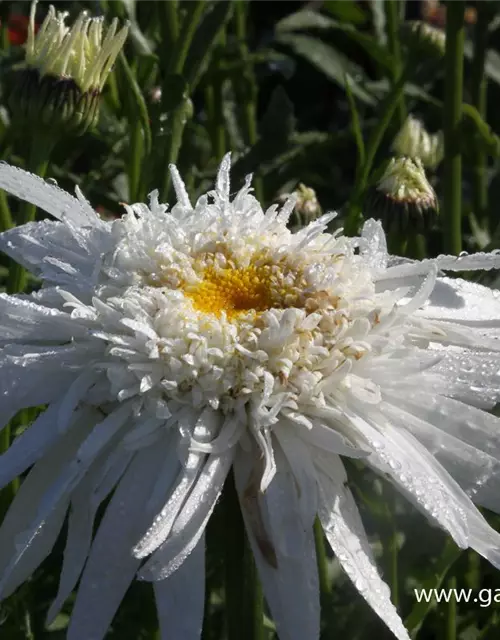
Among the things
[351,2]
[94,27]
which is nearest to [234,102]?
[351,2]

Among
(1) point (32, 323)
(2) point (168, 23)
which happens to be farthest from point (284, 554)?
Answer: (2) point (168, 23)

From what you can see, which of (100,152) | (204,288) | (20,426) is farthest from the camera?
→ (100,152)

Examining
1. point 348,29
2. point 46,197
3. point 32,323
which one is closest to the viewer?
point 32,323

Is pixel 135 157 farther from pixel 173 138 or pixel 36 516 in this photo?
pixel 36 516

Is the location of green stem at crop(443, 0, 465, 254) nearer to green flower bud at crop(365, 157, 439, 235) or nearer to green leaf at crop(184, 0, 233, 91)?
green flower bud at crop(365, 157, 439, 235)

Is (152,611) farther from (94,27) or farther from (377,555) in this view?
(94,27)

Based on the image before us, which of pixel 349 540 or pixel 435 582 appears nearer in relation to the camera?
pixel 349 540

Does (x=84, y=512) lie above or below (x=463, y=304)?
below
